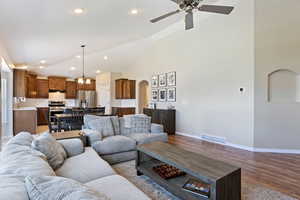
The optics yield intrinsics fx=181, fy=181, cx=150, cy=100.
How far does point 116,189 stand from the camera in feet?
5.00

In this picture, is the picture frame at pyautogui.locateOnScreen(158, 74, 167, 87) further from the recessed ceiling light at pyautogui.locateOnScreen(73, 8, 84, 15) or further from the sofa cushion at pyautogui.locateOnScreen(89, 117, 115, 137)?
the recessed ceiling light at pyautogui.locateOnScreen(73, 8, 84, 15)

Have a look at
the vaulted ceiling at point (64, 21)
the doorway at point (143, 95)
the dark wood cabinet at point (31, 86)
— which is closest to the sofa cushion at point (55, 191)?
the vaulted ceiling at point (64, 21)

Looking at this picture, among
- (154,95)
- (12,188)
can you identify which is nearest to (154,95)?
(154,95)

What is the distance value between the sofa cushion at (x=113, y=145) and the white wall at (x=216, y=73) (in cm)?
278

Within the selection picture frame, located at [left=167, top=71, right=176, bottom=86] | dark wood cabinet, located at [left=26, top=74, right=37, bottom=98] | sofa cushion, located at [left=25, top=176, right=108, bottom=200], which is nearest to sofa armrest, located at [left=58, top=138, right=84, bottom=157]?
sofa cushion, located at [left=25, top=176, right=108, bottom=200]

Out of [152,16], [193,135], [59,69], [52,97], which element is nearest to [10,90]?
[59,69]

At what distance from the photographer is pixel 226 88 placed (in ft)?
16.0

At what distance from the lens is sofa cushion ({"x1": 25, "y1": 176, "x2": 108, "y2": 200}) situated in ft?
2.68

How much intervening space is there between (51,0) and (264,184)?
157 inches

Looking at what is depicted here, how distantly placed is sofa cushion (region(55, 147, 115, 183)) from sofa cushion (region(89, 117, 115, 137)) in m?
1.40

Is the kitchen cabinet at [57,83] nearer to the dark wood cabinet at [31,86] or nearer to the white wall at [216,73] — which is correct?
the dark wood cabinet at [31,86]

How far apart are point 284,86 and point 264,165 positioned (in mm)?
2007

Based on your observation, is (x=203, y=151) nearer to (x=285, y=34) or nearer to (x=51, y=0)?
(x=285, y=34)

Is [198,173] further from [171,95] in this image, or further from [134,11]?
[171,95]
